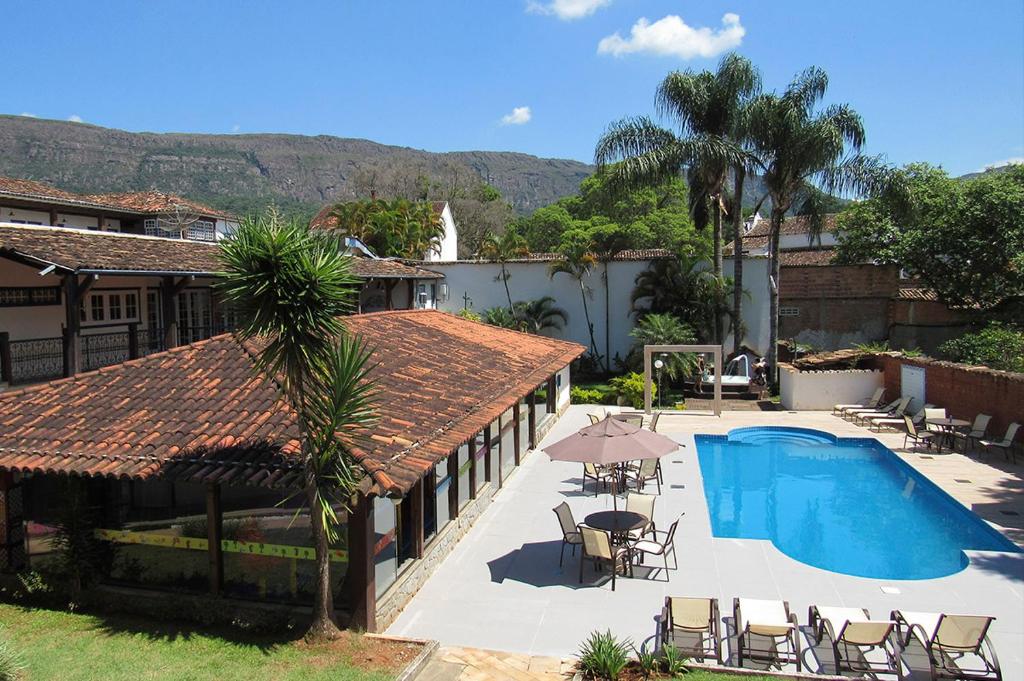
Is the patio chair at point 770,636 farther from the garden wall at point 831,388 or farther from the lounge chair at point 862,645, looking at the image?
the garden wall at point 831,388

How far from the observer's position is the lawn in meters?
8.01

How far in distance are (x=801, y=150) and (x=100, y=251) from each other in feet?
77.5

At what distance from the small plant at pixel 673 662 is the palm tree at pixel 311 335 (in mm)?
3962

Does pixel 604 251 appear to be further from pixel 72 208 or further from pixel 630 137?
pixel 72 208

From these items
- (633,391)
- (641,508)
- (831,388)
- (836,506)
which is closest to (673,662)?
(641,508)

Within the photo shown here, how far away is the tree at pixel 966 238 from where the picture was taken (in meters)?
28.9

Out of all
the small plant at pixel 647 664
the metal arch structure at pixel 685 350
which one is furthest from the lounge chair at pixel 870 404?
the small plant at pixel 647 664

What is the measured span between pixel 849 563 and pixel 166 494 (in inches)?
443

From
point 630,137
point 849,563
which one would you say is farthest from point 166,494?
point 630,137

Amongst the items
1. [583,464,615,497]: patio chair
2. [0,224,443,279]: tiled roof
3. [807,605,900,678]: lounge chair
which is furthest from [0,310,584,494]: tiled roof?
[807,605,900,678]: lounge chair

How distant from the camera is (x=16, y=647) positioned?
875 cm

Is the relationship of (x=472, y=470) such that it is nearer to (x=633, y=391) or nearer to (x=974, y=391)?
(x=633, y=391)

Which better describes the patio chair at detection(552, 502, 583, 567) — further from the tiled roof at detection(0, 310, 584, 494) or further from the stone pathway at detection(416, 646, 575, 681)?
the stone pathway at detection(416, 646, 575, 681)

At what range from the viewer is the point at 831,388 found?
86.6 feet
